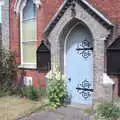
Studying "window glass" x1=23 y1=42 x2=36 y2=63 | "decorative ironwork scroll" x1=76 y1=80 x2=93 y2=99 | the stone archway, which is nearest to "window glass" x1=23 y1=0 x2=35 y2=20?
"window glass" x1=23 y1=42 x2=36 y2=63

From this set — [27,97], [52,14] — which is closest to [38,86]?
[27,97]

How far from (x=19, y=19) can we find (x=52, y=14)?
7.58 ft

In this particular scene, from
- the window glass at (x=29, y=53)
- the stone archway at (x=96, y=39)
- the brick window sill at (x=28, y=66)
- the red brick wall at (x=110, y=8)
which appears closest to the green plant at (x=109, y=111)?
the stone archway at (x=96, y=39)

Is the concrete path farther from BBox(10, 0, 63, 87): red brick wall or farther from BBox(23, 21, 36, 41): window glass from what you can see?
BBox(23, 21, 36, 41): window glass

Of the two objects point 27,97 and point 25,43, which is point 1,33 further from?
point 27,97

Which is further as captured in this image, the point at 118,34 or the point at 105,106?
the point at 118,34

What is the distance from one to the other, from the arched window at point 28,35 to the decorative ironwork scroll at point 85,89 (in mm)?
2680

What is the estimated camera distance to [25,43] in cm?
1412

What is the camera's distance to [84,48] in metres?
11.3

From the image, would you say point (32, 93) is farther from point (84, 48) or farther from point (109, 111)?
point (109, 111)

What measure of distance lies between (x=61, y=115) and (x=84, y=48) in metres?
2.36

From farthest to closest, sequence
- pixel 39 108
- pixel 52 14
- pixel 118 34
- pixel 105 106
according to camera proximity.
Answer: pixel 52 14, pixel 39 108, pixel 118 34, pixel 105 106

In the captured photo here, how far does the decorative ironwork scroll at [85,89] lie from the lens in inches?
446

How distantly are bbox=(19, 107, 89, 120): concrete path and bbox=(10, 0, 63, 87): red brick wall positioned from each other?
2.37m
